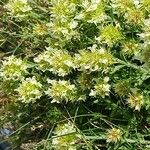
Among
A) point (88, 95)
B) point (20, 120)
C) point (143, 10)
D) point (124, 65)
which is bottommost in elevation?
point (20, 120)

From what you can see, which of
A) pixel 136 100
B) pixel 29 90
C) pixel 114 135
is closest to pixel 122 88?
pixel 136 100

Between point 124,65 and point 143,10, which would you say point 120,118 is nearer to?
point 124,65

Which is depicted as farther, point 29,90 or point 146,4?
point 29,90

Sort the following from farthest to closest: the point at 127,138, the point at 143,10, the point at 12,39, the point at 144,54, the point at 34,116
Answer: the point at 12,39 → the point at 34,116 → the point at 127,138 → the point at 143,10 → the point at 144,54

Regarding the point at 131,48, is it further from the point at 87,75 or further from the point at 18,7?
the point at 18,7

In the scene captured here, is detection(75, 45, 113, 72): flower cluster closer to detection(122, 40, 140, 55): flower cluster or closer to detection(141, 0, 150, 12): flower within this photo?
detection(122, 40, 140, 55): flower cluster

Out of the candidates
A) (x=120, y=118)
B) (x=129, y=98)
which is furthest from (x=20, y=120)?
(x=129, y=98)
